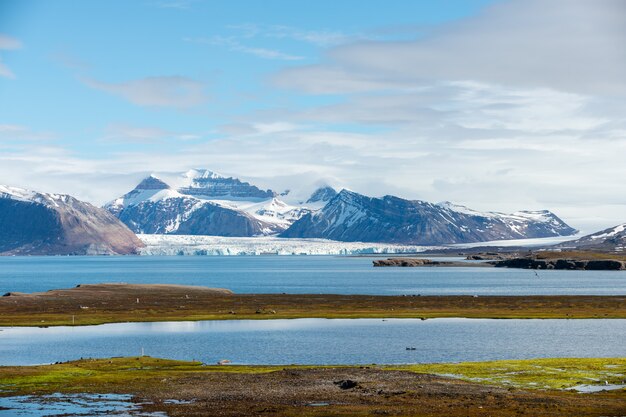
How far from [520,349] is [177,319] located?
156ft

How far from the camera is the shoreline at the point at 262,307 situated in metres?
109

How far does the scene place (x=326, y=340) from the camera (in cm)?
8294

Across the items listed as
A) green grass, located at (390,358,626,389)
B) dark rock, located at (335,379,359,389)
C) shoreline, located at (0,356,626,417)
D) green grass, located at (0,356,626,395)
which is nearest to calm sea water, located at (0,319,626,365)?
green grass, located at (0,356,626,395)

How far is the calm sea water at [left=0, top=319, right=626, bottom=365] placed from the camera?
236 ft

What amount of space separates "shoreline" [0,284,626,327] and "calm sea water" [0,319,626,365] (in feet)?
20.8

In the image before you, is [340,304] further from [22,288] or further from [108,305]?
[22,288]

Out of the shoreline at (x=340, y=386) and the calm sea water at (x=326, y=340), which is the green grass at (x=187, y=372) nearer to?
the shoreline at (x=340, y=386)

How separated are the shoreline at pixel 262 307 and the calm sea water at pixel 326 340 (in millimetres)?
6353

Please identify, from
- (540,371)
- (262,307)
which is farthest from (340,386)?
(262,307)

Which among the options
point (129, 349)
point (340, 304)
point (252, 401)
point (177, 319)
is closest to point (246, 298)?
point (340, 304)

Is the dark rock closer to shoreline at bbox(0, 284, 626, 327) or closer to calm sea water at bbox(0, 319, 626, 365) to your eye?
calm sea water at bbox(0, 319, 626, 365)

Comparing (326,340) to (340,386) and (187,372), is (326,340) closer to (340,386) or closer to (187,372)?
(187,372)

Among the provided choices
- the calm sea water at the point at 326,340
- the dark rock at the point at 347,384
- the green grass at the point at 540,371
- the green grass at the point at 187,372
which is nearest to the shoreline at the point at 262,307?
the calm sea water at the point at 326,340

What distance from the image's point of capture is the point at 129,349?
77.7m
